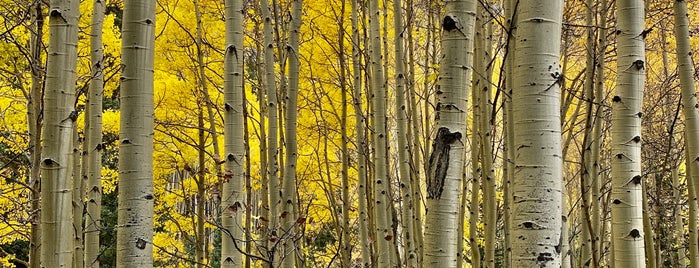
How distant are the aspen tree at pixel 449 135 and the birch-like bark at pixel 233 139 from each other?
1379mm

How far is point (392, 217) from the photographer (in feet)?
18.2

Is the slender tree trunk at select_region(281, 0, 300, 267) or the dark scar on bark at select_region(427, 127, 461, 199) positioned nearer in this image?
the dark scar on bark at select_region(427, 127, 461, 199)

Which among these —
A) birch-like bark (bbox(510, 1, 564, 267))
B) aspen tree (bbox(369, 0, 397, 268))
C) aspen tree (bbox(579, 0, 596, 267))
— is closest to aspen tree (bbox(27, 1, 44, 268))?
aspen tree (bbox(369, 0, 397, 268))

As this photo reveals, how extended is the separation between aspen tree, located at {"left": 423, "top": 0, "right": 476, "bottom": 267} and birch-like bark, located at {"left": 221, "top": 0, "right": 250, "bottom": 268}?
138 centimetres

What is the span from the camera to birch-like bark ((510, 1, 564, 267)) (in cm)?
Result: 147

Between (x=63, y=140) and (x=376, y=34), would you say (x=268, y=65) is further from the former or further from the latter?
(x=63, y=140)

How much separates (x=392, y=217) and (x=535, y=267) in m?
4.12

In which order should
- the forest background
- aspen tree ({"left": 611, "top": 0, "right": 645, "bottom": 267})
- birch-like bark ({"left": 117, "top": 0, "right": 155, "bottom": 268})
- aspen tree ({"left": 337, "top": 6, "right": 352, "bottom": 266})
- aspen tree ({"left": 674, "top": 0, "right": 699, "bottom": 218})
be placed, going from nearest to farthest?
birch-like bark ({"left": 117, "top": 0, "right": 155, "bottom": 268}) → aspen tree ({"left": 611, "top": 0, "right": 645, "bottom": 267}) → aspen tree ({"left": 674, "top": 0, "right": 699, "bottom": 218}) → the forest background → aspen tree ({"left": 337, "top": 6, "right": 352, "bottom": 266})

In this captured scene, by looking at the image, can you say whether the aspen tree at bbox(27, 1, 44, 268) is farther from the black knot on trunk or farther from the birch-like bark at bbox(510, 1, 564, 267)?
the birch-like bark at bbox(510, 1, 564, 267)

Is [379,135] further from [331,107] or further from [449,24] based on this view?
[331,107]

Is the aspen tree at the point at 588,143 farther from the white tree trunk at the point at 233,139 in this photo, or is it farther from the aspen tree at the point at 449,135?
the white tree trunk at the point at 233,139

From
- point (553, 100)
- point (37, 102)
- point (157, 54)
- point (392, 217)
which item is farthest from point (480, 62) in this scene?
point (157, 54)

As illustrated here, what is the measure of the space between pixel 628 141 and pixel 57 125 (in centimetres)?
243

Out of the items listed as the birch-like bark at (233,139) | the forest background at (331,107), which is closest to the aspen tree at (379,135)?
the forest background at (331,107)
